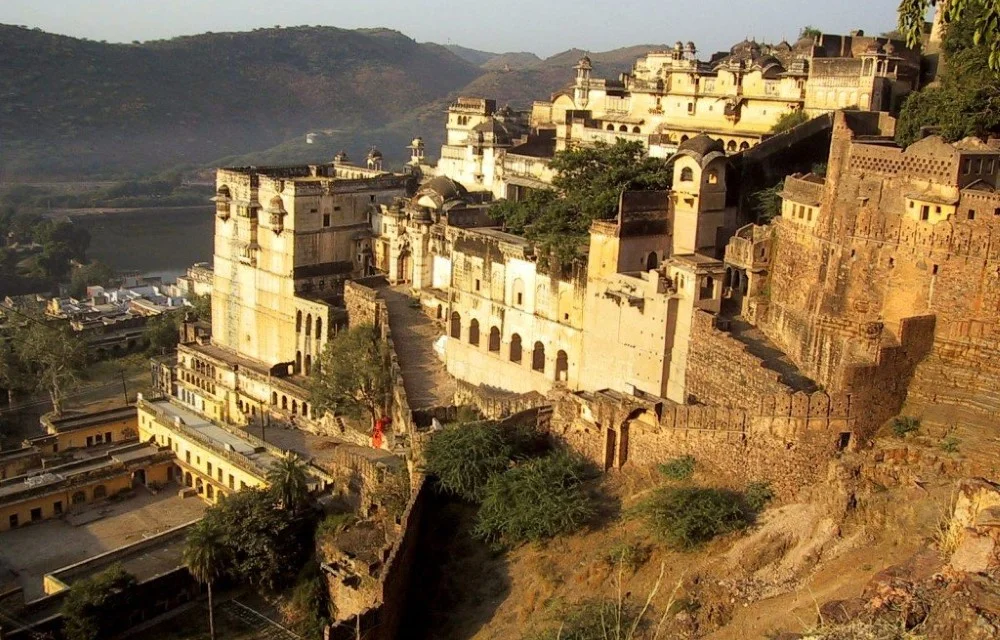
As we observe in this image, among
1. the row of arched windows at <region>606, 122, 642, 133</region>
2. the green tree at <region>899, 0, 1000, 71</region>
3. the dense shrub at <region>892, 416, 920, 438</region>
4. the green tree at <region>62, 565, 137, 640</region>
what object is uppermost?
the green tree at <region>899, 0, 1000, 71</region>

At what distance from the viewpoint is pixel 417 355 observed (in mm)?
25422

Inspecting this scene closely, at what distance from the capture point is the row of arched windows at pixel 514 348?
22.0 metres

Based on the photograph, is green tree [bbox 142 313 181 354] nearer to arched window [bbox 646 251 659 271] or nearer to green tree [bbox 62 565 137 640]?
green tree [bbox 62 565 137 640]

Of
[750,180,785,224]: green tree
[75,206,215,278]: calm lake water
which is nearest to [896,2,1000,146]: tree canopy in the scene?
[750,180,785,224]: green tree

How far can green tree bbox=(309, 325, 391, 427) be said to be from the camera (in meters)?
24.5

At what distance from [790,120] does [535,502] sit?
40.0ft

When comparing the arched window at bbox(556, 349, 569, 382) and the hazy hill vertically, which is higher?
the hazy hill

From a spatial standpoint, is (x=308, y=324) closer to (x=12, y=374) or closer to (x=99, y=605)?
(x=99, y=605)

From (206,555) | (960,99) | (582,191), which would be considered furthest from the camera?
(582,191)

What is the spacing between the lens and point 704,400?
17.7 m

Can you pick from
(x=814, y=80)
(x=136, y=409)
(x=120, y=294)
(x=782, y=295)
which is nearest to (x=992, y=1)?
(x=782, y=295)

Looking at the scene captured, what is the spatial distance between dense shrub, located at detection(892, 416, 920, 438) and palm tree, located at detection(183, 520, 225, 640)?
12.5 metres

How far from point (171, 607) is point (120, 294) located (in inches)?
1244

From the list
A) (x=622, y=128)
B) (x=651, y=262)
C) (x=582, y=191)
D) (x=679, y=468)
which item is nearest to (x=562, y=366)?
(x=651, y=262)
